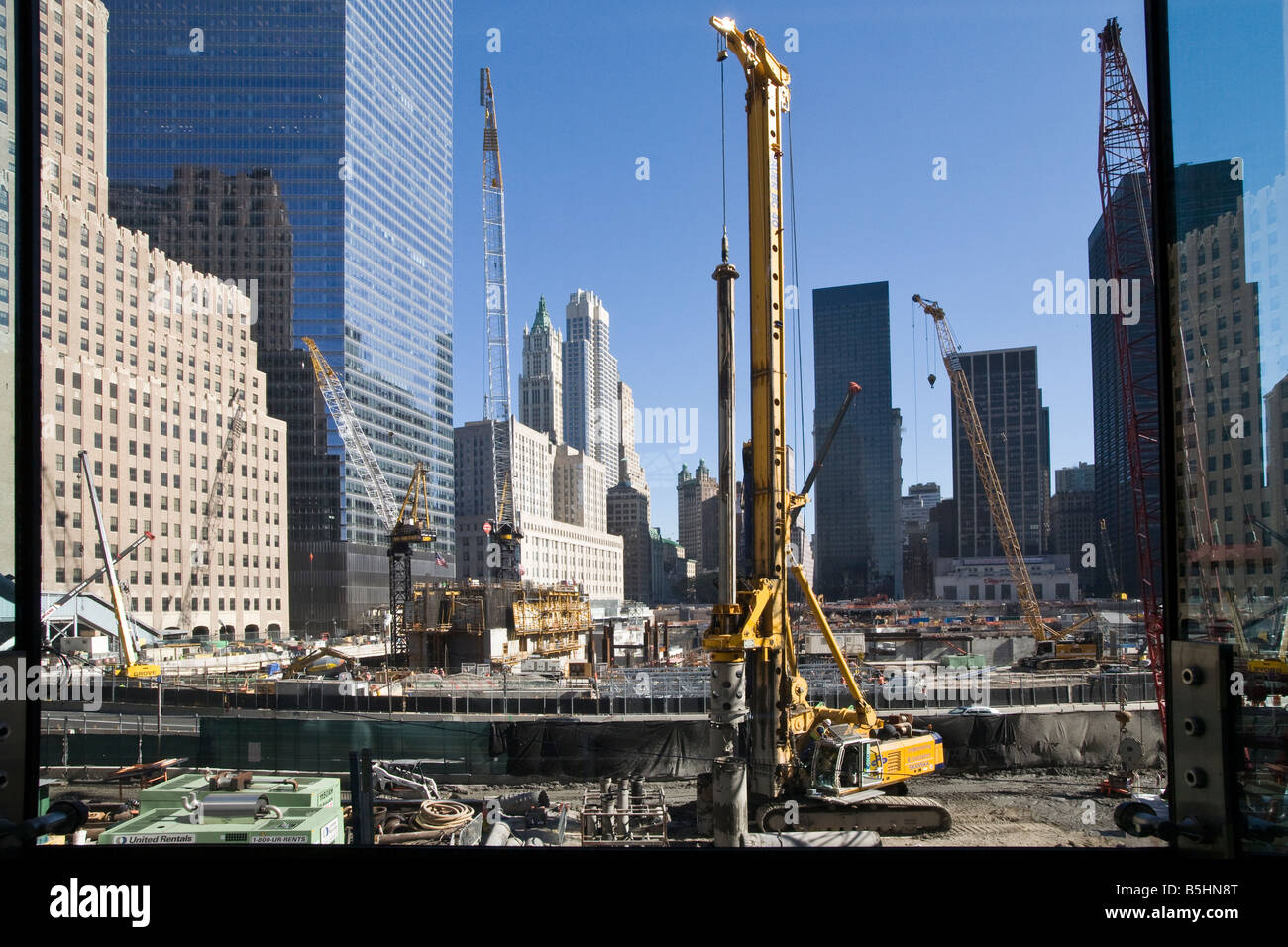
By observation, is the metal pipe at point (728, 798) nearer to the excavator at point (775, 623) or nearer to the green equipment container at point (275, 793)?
the excavator at point (775, 623)

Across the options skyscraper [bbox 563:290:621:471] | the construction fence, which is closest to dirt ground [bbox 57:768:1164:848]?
the construction fence

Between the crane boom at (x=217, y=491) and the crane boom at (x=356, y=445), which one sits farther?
the crane boom at (x=356, y=445)

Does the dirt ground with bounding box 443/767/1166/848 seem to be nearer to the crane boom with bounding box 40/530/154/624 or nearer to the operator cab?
the operator cab

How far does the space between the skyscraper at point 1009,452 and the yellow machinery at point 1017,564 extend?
962cm

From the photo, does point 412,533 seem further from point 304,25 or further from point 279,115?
point 304,25

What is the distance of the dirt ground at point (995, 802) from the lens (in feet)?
43.9

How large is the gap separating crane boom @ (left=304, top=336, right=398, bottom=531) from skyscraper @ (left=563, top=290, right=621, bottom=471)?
7823 cm

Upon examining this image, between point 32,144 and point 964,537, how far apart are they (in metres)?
54.7

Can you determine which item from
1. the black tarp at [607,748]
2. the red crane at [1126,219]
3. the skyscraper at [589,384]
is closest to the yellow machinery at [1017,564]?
the red crane at [1126,219]

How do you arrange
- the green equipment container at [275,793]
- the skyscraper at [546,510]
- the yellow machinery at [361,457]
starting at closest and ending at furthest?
the green equipment container at [275,793] → the yellow machinery at [361,457] → the skyscraper at [546,510]

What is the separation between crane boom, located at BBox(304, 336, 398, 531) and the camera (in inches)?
1919

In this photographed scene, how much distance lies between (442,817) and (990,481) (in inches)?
1203
